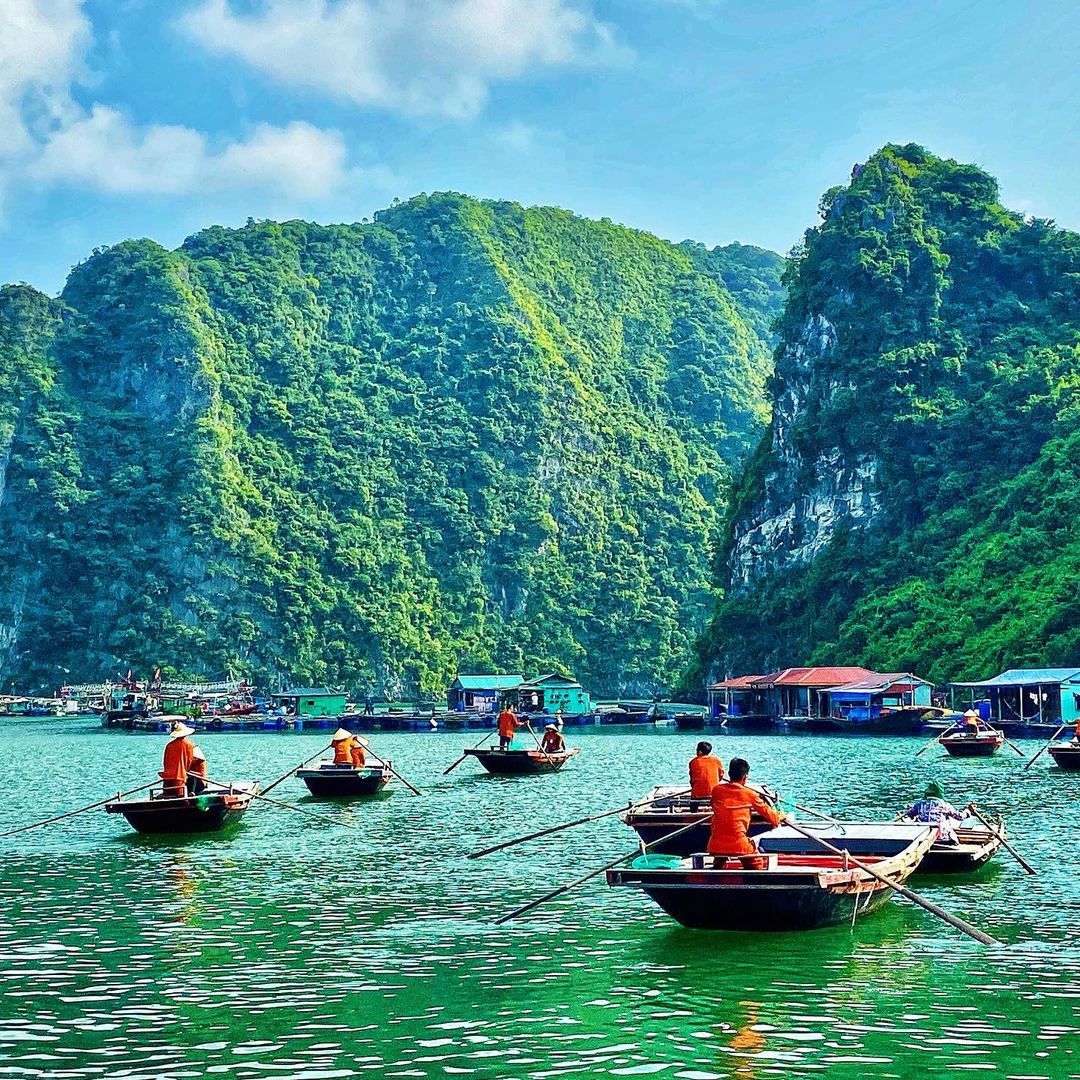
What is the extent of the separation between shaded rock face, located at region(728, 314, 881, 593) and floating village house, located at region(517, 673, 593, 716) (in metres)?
16.9

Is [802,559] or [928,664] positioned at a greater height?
[802,559]

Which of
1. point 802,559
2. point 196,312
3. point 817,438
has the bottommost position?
point 802,559

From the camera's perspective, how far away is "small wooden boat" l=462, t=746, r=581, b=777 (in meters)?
49.1

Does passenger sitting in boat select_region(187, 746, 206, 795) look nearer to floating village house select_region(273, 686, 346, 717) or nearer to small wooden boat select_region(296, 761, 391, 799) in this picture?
small wooden boat select_region(296, 761, 391, 799)

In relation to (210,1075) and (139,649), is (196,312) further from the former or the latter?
(210,1075)

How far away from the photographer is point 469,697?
121m

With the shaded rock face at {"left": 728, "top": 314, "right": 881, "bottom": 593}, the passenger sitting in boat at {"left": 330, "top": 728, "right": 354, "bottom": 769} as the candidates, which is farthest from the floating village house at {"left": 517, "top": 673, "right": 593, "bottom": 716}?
the passenger sitting in boat at {"left": 330, "top": 728, "right": 354, "bottom": 769}

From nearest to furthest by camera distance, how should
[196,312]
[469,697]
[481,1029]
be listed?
[481,1029]
[469,697]
[196,312]

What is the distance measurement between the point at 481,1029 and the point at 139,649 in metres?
150

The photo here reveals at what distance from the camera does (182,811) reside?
2838 cm

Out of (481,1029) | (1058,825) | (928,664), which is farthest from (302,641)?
(481,1029)

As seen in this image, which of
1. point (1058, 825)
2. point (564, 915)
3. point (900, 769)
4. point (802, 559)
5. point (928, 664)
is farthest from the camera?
point (802, 559)

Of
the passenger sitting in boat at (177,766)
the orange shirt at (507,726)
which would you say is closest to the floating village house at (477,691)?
the orange shirt at (507,726)

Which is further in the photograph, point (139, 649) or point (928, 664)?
point (139, 649)
